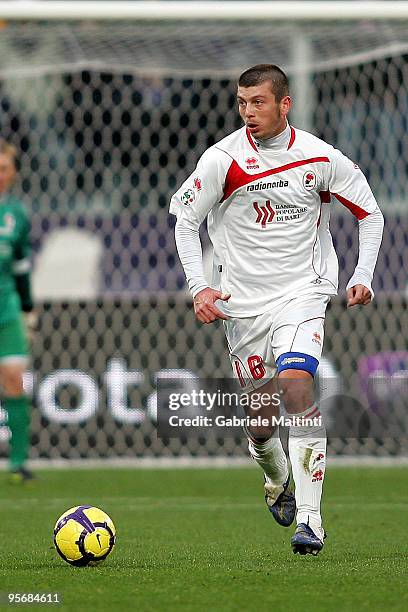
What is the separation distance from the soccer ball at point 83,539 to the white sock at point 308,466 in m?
0.80

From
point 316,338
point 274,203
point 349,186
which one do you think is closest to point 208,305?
point 316,338

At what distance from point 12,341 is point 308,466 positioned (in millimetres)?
4541

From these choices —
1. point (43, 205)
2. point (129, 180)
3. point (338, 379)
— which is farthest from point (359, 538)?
point (43, 205)

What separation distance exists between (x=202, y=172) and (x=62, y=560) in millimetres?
1722

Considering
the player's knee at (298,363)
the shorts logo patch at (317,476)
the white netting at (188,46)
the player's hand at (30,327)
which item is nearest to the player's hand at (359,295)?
the player's knee at (298,363)

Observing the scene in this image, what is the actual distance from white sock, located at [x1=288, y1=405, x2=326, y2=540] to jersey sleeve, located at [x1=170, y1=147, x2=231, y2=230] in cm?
97

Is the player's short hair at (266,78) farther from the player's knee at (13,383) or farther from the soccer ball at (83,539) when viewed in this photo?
the player's knee at (13,383)

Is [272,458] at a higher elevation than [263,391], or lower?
lower

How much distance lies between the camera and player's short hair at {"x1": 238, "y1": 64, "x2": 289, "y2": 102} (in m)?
5.71

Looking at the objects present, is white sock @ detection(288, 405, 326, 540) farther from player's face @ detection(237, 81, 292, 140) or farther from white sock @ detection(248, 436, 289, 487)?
player's face @ detection(237, 81, 292, 140)

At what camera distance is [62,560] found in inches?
212

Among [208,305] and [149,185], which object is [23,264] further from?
[208,305]

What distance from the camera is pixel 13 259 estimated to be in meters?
9.63

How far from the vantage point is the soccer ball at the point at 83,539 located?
16.6 feet
